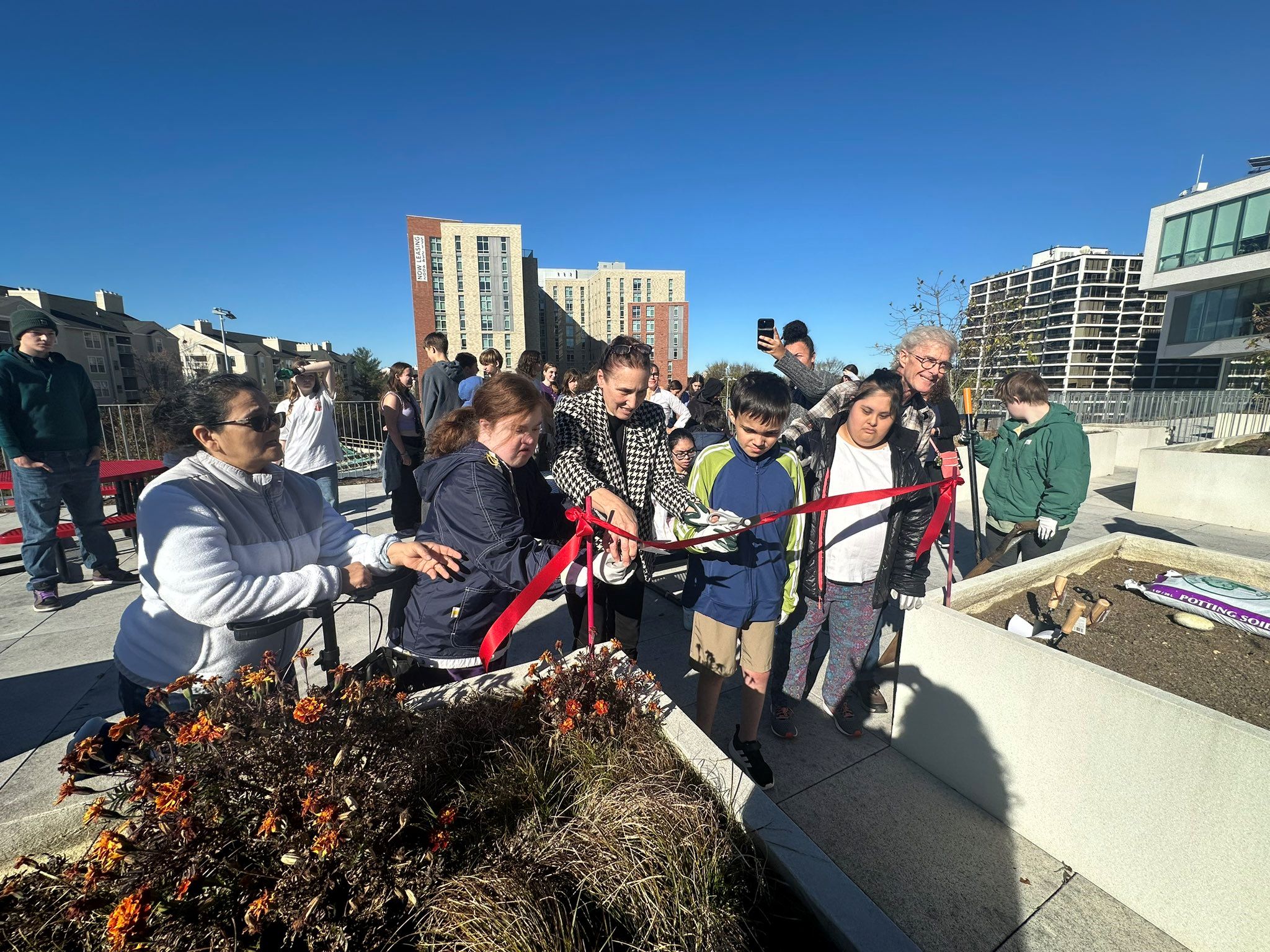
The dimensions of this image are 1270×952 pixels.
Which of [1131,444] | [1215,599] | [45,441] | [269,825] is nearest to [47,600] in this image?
[45,441]

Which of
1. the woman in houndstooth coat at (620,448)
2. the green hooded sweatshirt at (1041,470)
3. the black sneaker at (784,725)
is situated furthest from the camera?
the green hooded sweatshirt at (1041,470)

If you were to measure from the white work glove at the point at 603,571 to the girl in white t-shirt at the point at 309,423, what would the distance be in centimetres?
437

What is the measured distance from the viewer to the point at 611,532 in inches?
90.0

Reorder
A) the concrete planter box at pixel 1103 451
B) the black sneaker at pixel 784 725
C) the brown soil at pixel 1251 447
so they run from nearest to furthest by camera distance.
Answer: the black sneaker at pixel 784 725
the brown soil at pixel 1251 447
the concrete planter box at pixel 1103 451

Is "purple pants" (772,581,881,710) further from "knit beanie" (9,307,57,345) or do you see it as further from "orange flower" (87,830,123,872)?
"knit beanie" (9,307,57,345)

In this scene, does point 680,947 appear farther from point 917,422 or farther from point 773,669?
point 917,422

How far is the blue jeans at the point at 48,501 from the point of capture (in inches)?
180

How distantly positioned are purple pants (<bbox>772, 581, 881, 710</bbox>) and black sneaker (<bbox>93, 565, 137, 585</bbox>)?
20.2ft

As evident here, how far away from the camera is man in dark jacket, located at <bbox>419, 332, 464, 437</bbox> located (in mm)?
5785

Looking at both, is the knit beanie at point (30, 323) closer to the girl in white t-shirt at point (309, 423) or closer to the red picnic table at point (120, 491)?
the red picnic table at point (120, 491)

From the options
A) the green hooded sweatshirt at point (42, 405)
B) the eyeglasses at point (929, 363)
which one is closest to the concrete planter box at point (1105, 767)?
the eyeglasses at point (929, 363)

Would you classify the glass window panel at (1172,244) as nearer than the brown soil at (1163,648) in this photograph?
No

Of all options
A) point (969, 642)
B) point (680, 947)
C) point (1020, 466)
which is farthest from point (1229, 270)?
point (680, 947)

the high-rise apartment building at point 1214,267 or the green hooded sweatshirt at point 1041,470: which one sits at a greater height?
the high-rise apartment building at point 1214,267
